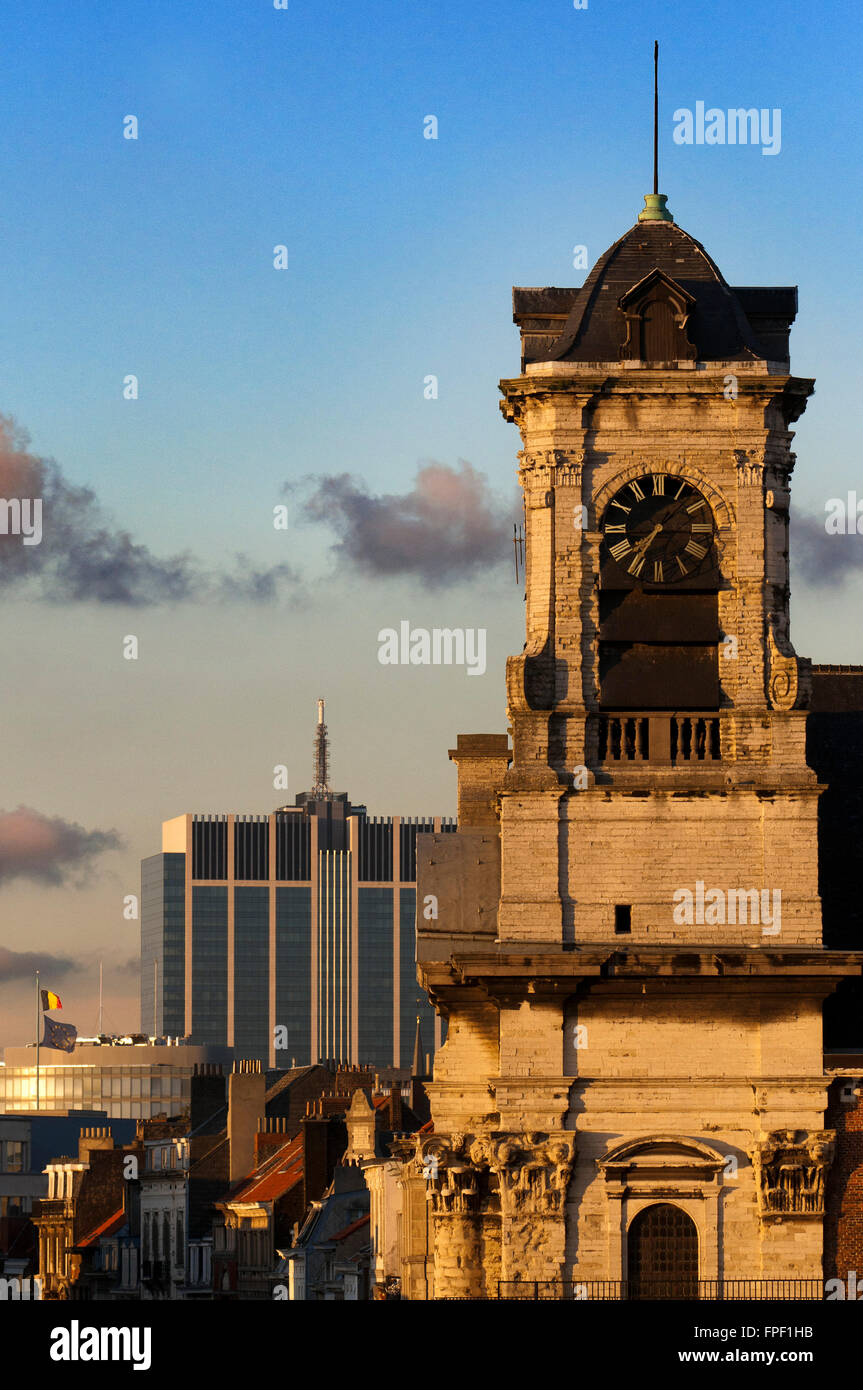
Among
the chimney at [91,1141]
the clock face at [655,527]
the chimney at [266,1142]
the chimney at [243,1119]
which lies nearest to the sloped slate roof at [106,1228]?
the chimney at [91,1141]

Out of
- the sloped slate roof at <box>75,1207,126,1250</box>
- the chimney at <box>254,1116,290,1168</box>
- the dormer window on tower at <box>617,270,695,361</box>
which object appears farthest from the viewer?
the chimney at <box>254,1116,290,1168</box>

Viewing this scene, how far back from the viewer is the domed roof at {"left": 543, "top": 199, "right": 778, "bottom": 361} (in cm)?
7069

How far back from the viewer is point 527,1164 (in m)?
67.1

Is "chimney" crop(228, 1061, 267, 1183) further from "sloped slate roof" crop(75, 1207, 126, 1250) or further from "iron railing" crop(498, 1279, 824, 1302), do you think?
"iron railing" crop(498, 1279, 824, 1302)

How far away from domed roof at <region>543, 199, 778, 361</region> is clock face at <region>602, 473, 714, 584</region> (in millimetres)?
3170

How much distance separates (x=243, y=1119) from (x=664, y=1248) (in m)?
73.4

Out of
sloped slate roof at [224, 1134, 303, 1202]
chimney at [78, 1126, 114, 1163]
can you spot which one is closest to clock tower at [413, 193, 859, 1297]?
sloped slate roof at [224, 1134, 303, 1202]

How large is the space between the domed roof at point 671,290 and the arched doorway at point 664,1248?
19.3m

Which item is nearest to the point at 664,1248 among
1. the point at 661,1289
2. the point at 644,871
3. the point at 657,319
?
the point at 661,1289

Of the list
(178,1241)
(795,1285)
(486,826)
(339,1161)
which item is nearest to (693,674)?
(486,826)

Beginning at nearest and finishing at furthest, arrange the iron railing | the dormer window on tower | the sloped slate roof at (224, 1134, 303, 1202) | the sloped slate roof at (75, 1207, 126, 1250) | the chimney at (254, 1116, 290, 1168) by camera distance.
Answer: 1. the iron railing
2. the dormer window on tower
3. the sloped slate roof at (224, 1134, 303, 1202)
4. the sloped slate roof at (75, 1207, 126, 1250)
5. the chimney at (254, 1116, 290, 1168)

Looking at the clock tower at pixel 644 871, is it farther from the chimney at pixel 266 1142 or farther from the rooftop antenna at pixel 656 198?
the chimney at pixel 266 1142
